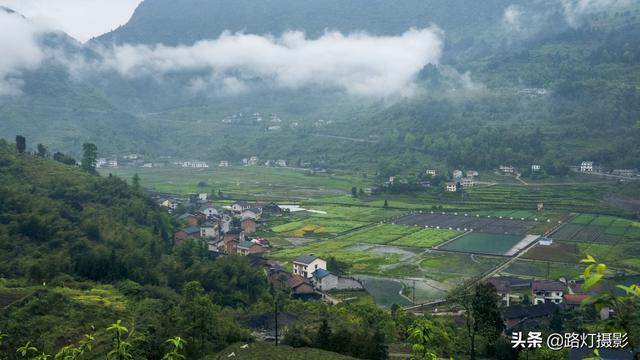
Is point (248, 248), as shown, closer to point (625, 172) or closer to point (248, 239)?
point (248, 239)

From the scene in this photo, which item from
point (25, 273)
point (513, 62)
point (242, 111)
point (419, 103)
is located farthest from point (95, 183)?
point (242, 111)

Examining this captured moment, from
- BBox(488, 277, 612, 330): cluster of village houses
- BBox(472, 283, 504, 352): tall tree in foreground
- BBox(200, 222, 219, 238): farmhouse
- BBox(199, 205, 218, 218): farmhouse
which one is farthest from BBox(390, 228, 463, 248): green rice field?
BBox(472, 283, 504, 352): tall tree in foreground

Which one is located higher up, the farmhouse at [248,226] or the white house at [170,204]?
the white house at [170,204]

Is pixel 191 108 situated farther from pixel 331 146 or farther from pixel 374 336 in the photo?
pixel 374 336

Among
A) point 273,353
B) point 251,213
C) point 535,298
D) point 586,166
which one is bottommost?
point 535,298

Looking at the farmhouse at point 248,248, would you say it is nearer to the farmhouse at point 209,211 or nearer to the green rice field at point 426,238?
the green rice field at point 426,238

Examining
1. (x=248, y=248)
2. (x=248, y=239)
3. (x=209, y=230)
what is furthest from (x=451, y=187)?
(x=248, y=248)

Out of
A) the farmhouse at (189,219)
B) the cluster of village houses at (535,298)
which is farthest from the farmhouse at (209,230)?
the cluster of village houses at (535,298)
